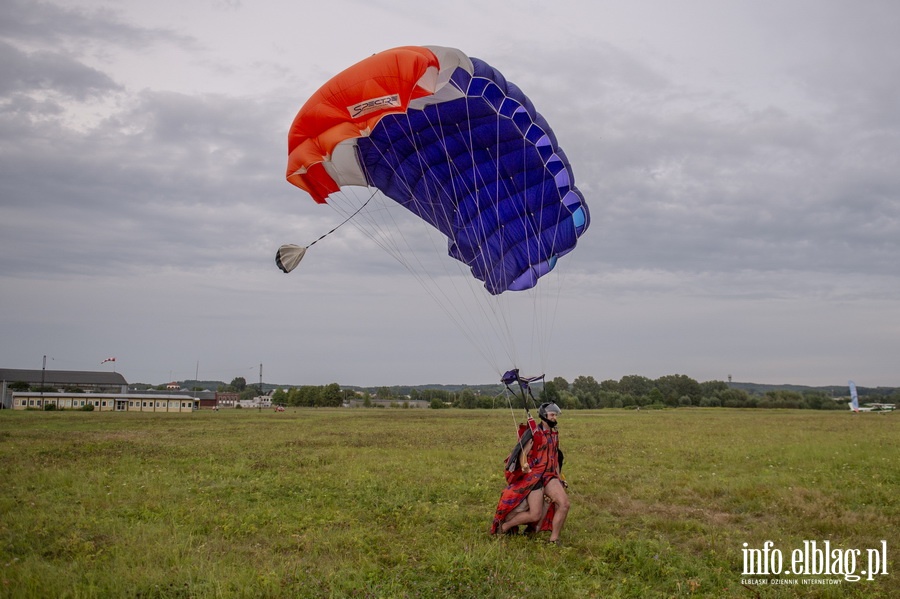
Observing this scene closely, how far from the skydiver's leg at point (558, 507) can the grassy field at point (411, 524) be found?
0.87 ft

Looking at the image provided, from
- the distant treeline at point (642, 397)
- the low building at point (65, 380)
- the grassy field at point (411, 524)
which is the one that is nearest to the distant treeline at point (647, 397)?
the distant treeline at point (642, 397)

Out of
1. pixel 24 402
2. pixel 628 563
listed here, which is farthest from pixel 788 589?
pixel 24 402

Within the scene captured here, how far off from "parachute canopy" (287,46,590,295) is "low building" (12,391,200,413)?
58.9 meters

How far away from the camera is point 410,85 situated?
26.5 feet

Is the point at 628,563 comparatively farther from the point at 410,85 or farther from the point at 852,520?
the point at 410,85

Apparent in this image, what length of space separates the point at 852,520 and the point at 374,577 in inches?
279

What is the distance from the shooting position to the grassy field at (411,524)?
6.05m

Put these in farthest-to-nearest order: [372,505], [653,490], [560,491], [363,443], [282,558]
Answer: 1. [363,443]
2. [653,490]
3. [372,505]
4. [560,491]
5. [282,558]

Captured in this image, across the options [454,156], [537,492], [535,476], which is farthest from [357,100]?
[537,492]

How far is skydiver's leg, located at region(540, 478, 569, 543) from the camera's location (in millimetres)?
7668

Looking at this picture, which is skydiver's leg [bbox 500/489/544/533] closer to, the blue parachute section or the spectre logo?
the blue parachute section

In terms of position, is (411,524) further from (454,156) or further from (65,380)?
(65,380)

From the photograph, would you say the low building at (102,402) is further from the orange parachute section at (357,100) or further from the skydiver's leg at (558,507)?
the skydiver's leg at (558,507)

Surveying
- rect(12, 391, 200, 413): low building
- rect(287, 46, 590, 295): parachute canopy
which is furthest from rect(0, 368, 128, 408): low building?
rect(287, 46, 590, 295): parachute canopy
